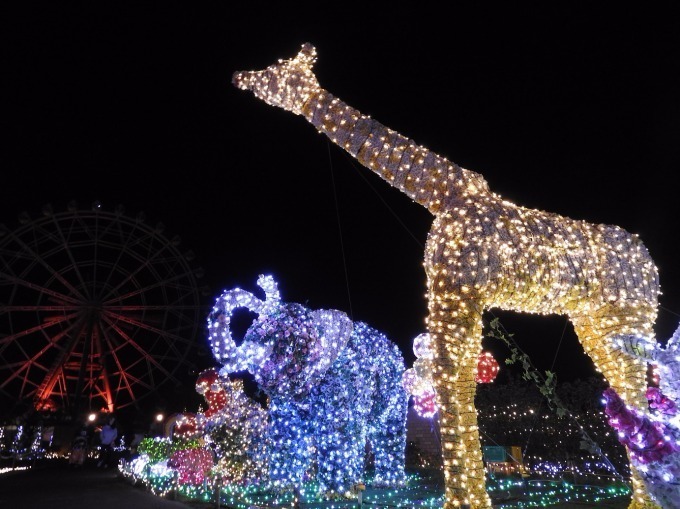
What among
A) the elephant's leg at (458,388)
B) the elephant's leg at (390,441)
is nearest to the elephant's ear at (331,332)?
the elephant's leg at (390,441)

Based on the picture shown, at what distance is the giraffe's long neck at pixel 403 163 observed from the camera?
4895 mm

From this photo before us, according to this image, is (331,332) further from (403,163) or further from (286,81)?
(286,81)

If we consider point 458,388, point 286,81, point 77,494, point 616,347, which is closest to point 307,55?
point 286,81

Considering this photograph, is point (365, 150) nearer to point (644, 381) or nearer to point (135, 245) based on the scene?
point (644, 381)

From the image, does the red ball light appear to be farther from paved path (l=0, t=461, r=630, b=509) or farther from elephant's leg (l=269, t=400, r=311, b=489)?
elephant's leg (l=269, t=400, r=311, b=489)

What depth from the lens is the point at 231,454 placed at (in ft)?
24.2

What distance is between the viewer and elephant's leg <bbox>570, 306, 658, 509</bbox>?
4379mm

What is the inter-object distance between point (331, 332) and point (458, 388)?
3.55 meters

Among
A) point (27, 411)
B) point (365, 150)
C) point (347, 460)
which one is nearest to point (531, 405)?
point (347, 460)

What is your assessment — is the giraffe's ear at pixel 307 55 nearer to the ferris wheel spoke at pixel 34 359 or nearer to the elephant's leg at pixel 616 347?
the elephant's leg at pixel 616 347

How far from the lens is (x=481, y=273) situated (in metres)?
4.11

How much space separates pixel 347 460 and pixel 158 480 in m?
3.67

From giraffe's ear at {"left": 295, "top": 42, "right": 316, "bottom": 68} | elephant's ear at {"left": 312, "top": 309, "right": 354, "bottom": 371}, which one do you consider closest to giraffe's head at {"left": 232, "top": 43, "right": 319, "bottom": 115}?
giraffe's ear at {"left": 295, "top": 42, "right": 316, "bottom": 68}

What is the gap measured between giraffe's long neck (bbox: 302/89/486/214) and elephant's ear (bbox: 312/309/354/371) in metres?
2.92
